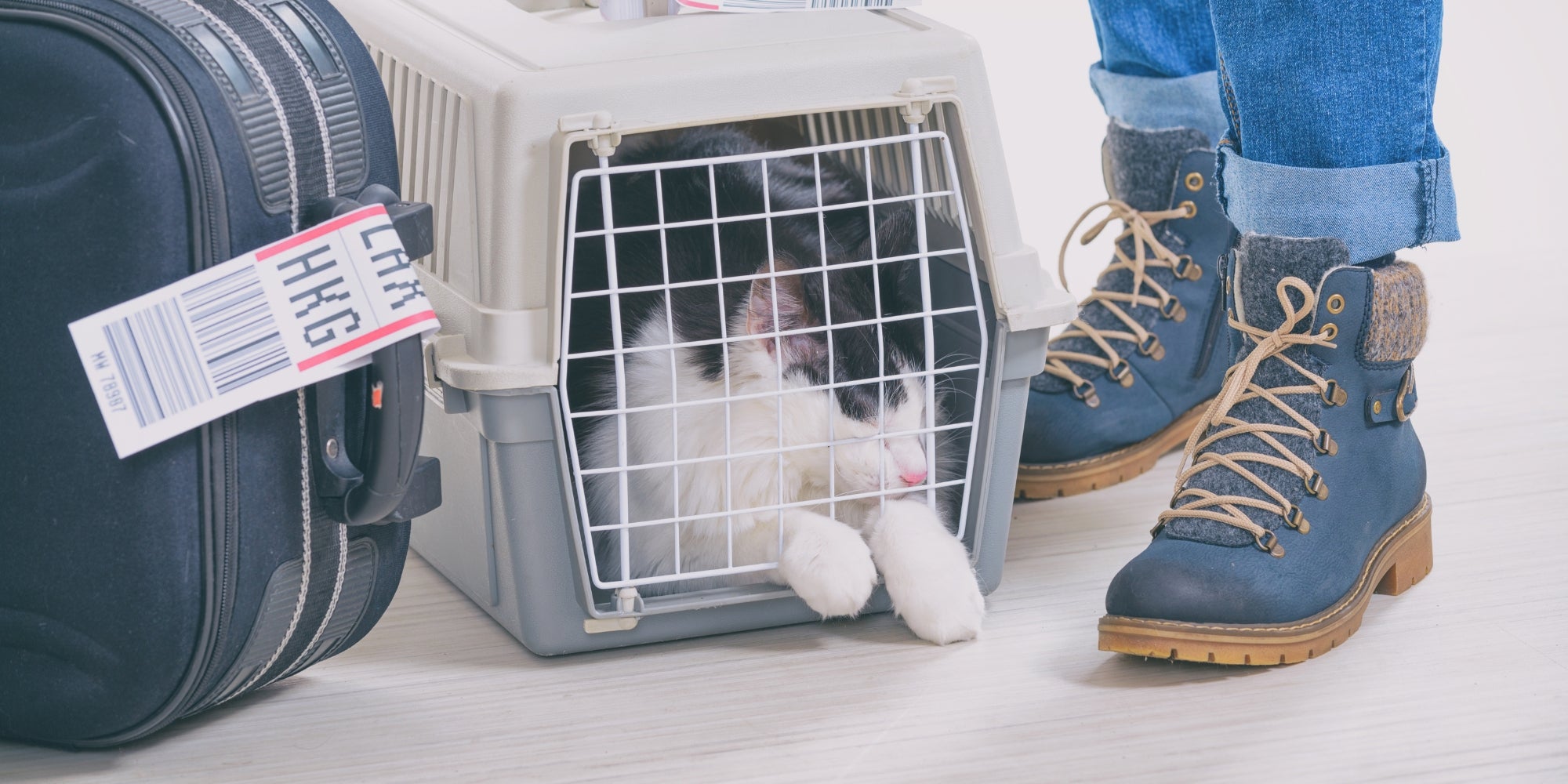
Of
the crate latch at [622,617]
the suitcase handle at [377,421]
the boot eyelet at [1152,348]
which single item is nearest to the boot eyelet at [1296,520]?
the boot eyelet at [1152,348]

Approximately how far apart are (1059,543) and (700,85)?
0.63m

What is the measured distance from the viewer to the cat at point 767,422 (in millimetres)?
1241

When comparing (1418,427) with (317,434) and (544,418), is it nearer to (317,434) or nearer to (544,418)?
(544,418)

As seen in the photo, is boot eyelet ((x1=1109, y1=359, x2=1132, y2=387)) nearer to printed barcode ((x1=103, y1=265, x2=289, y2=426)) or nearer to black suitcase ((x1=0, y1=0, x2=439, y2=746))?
black suitcase ((x1=0, y1=0, x2=439, y2=746))

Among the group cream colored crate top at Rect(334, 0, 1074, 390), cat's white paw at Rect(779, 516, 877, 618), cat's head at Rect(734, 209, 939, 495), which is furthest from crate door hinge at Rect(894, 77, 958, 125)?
cat's white paw at Rect(779, 516, 877, 618)

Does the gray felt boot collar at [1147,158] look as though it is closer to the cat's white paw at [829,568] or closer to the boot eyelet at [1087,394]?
the boot eyelet at [1087,394]

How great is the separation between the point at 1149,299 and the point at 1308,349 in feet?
1.34

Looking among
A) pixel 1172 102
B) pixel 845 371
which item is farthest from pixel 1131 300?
pixel 845 371

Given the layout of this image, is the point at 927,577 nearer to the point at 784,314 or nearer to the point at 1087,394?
the point at 784,314

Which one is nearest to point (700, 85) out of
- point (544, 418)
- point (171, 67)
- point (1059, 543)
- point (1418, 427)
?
point (544, 418)

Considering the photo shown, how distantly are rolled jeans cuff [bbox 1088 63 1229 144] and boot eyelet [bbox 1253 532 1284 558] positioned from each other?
0.62 metres

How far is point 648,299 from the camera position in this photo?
1.32 metres

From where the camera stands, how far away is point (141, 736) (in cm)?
111

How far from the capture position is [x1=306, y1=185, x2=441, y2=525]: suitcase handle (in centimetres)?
103
